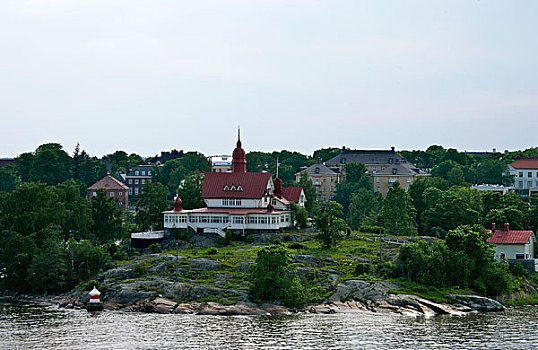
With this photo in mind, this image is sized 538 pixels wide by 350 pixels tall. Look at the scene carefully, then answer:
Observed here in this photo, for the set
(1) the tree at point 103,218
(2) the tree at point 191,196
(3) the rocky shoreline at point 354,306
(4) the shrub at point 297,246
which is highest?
(2) the tree at point 191,196

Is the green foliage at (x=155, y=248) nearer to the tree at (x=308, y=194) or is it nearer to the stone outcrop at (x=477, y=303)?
the tree at (x=308, y=194)

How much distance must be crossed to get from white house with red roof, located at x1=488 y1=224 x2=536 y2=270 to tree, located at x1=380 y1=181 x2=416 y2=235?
54.0 feet

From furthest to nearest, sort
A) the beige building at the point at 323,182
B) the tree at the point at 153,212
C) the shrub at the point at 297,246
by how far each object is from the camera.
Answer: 1. the beige building at the point at 323,182
2. the tree at the point at 153,212
3. the shrub at the point at 297,246

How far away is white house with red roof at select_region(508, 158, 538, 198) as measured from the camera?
531ft

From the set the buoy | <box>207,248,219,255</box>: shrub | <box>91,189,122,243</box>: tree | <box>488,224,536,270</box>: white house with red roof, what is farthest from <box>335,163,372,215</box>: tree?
the buoy

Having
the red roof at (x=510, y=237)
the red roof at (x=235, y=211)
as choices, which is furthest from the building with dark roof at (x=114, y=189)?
the red roof at (x=510, y=237)

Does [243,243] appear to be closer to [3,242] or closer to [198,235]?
[198,235]

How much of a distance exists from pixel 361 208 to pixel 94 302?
68.7 metres

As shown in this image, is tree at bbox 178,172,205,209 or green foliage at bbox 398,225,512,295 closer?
green foliage at bbox 398,225,512,295

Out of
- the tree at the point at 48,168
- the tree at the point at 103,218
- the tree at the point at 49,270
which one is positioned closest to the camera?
the tree at the point at 49,270

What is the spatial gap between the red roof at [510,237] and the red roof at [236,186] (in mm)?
31233

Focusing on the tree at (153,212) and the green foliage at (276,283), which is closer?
the green foliage at (276,283)

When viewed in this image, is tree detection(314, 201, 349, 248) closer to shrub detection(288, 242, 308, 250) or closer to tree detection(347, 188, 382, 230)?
shrub detection(288, 242, 308, 250)

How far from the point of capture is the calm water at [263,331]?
61.8 m
